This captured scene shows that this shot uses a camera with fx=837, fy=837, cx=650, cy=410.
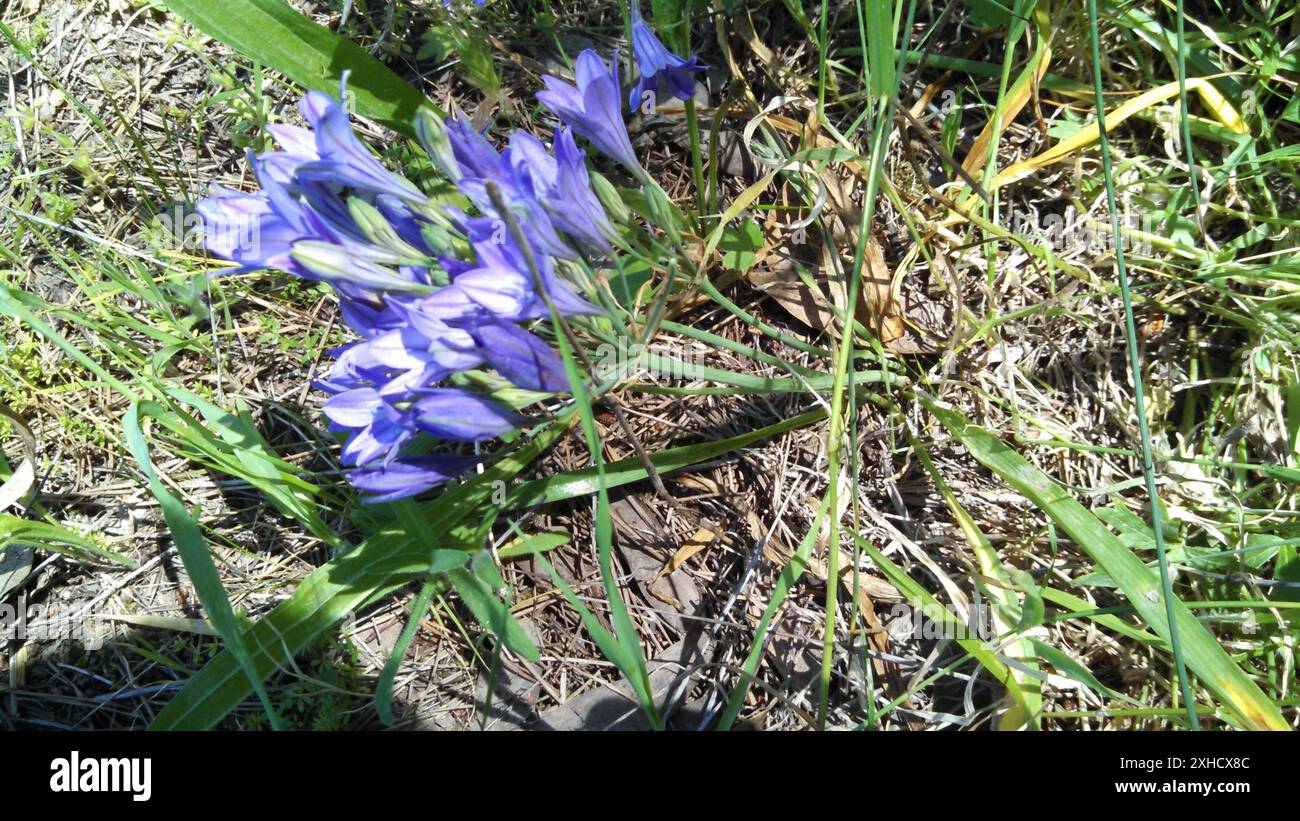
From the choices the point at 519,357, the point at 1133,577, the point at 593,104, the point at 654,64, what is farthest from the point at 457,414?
the point at 1133,577

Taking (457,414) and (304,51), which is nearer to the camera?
(457,414)

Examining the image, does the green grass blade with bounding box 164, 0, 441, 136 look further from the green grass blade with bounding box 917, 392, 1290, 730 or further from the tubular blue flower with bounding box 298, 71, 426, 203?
the green grass blade with bounding box 917, 392, 1290, 730

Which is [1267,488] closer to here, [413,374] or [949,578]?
[949,578]

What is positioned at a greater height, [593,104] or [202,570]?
[593,104]

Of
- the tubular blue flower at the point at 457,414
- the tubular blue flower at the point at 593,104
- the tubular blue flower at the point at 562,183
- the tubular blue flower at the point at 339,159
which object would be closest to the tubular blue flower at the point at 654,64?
the tubular blue flower at the point at 593,104

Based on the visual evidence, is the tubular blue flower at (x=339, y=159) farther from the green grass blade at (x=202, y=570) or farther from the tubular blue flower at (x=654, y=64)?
the green grass blade at (x=202, y=570)
